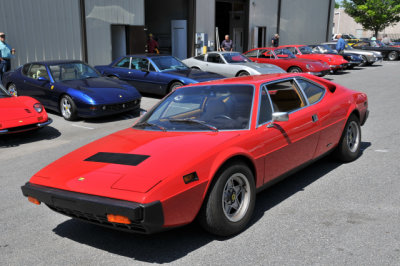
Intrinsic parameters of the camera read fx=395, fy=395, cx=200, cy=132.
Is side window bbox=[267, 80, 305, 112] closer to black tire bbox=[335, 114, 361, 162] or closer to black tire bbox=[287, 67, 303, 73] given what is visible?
black tire bbox=[335, 114, 361, 162]

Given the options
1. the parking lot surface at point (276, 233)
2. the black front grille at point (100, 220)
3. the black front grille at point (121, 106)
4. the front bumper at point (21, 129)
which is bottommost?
the parking lot surface at point (276, 233)

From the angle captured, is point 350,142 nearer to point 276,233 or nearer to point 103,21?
point 276,233

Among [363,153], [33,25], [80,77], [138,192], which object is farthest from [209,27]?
[138,192]

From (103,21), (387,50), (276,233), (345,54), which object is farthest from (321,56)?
(276,233)

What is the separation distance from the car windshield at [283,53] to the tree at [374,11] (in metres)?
28.1

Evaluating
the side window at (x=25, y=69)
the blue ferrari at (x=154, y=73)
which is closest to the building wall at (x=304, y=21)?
the blue ferrari at (x=154, y=73)

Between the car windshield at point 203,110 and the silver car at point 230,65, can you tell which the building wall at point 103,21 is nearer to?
the silver car at point 230,65

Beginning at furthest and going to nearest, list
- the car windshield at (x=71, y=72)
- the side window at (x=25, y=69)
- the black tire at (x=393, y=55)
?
the black tire at (x=393, y=55), the side window at (x=25, y=69), the car windshield at (x=71, y=72)

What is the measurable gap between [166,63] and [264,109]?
27.5 ft

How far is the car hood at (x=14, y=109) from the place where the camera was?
7031 mm

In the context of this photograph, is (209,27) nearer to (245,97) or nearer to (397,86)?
(397,86)

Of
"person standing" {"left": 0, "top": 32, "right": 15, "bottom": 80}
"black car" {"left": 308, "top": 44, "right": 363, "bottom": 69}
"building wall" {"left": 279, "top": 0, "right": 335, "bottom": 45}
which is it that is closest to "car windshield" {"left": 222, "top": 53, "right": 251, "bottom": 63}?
"black car" {"left": 308, "top": 44, "right": 363, "bottom": 69}

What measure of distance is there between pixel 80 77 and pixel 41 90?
97 cm

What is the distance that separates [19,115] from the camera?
7137mm
